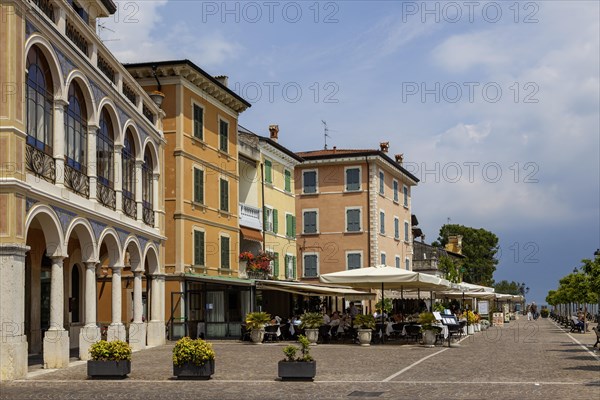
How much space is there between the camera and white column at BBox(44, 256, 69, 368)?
19.4 meters

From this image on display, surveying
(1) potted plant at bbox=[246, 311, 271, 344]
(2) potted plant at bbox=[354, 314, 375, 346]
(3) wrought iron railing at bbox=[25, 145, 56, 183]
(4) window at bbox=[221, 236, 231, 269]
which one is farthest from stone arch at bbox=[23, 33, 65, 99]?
(4) window at bbox=[221, 236, 231, 269]

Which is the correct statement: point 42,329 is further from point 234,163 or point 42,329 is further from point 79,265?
point 234,163

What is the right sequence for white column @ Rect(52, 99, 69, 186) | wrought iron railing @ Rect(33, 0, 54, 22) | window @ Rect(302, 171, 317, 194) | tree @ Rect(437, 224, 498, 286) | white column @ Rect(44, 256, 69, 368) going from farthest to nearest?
tree @ Rect(437, 224, 498, 286), window @ Rect(302, 171, 317, 194), white column @ Rect(52, 99, 69, 186), white column @ Rect(44, 256, 69, 368), wrought iron railing @ Rect(33, 0, 54, 22)

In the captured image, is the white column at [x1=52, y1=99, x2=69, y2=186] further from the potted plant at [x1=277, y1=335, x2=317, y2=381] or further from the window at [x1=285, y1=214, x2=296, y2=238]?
the window at [x1=285, y1=214, x2=296, y2=238]

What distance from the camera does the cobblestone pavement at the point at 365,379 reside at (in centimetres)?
1409

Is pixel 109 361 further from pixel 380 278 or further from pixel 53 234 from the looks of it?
pixel 380 278

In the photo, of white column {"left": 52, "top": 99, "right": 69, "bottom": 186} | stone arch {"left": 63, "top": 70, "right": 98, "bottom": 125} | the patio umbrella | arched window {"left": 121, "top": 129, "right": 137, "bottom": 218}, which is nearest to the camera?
white column {"left": 52, "top": 99, "right": 69, "bottom": 186}

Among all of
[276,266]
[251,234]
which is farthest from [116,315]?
[276,266]

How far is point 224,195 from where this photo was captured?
37.5 meters

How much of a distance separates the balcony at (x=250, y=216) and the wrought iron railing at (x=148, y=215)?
10585 mm

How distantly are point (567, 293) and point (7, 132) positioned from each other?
44.9 meters

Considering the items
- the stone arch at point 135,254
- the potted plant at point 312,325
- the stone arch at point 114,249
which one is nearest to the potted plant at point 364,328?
the potted plant at point 312,325

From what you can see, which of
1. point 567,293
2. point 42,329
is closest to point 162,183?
point 42,329

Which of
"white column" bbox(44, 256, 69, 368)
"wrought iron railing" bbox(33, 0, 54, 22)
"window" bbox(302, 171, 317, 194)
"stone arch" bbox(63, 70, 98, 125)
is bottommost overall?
"white column" bbox(44, 256, 69, 368)
